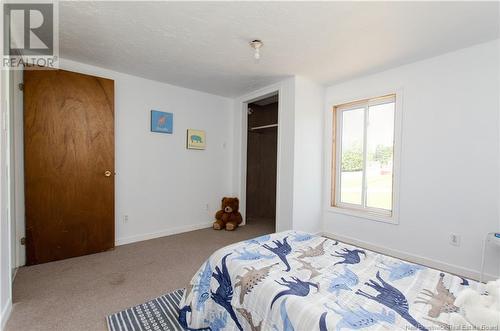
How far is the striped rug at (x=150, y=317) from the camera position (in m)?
1.67

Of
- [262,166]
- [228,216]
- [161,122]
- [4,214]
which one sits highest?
[161,122]

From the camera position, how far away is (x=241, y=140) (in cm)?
436

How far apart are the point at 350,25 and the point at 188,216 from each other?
3440mm

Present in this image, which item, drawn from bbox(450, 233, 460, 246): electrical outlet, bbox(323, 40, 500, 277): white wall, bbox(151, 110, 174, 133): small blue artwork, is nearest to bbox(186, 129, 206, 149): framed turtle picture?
bbox(151, 110, 174, 133): small blue artwork

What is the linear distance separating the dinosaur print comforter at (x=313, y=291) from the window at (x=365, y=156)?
6.22ft

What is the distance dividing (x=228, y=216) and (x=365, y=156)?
8.04 ft

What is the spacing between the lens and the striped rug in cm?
167

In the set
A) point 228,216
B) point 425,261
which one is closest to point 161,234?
point 228,216

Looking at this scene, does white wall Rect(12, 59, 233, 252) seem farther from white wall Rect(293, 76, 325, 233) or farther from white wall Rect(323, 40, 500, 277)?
white wall Rect(323, 40, 500, 277)

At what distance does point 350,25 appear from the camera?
2061 mm

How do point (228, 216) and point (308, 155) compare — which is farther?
point (228, 216)

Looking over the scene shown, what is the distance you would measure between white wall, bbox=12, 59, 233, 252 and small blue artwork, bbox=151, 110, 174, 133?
0.25 ft

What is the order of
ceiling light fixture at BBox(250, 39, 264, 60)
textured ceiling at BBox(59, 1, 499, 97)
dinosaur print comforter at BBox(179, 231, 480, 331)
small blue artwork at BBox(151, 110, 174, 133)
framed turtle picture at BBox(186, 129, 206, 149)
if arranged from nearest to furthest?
dinosaur print comforter at BBox(179, 231, 480, 331) < textured ceiling at BBox(59, 1, 499, 97) < ceiling light fixture at BBox(250, 39, 264, 60) < small blue artwork at BBox(151, 110, 174, 133) < framed turtle picture at BBox(186, 129, 206, 149)

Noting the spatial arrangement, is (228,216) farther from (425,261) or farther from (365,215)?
(425,261)
